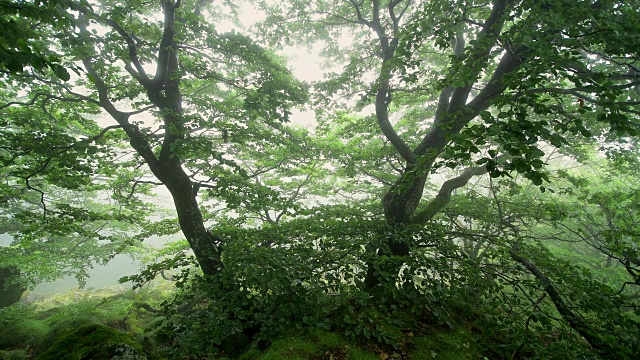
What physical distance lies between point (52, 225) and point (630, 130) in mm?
9853

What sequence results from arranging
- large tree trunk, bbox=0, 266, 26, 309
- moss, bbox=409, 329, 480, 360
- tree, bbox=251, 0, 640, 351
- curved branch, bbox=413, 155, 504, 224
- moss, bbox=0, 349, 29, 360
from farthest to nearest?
large tree trunk, bbox=0, 266, 26, 309
moss, bbox=0, 349, 29, 360
curved branch, bbox=413, 155, 504, 224
moss, bbox=409, 329, 480, 360
tree, bbox=251, 0, 640, 351

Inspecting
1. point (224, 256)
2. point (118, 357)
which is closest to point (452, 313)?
point (224, 256)

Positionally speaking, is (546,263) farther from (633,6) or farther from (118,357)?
(118,357)

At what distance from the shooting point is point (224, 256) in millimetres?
5043

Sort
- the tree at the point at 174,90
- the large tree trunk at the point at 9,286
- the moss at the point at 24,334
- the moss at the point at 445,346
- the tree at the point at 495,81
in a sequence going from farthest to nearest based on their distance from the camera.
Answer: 1. the large tree trunk at the point at 9,286
2. the moss at the point at 24,334
3. the tree at the point at 174,90
4. the moss at the point at 445,346
5. the tree at the point at 495,81

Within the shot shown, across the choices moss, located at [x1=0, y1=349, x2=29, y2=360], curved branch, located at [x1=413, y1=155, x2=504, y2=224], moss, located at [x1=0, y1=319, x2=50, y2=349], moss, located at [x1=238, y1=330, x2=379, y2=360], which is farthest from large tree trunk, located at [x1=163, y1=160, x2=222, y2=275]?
moss, located at [x1=0, y1=319, x2=50, y2=349]

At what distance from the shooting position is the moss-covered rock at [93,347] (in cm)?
292

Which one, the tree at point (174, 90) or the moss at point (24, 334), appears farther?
the moss at point (24, 334)

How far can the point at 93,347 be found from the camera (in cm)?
300

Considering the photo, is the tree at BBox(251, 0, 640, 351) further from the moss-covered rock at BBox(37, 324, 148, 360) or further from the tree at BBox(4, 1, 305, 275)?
the moss-covered rock at BBox(37, 324, 148, 360)

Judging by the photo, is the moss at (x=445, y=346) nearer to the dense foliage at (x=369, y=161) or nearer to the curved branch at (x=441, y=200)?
the dense foliage at (x=369, y=161)

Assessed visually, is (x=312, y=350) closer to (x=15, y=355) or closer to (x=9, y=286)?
(x=15, y=355)

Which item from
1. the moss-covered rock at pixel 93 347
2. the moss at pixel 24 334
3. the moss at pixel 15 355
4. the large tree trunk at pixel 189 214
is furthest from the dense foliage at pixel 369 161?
the moss at pixel 15 355

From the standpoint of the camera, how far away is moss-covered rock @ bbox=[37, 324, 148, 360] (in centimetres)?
292
